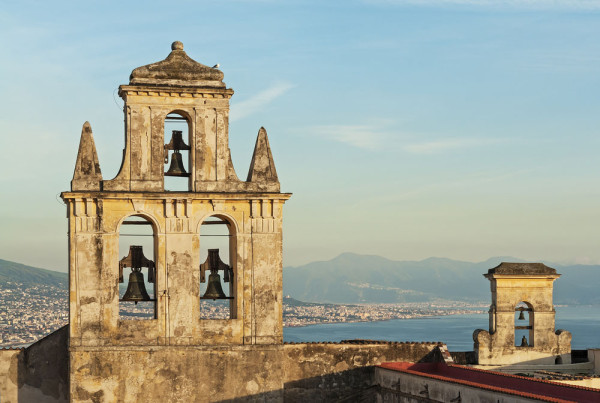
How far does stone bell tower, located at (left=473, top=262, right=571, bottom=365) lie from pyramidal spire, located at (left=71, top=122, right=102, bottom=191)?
391 inches

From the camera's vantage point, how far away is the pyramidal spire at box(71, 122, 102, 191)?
19.7 metres

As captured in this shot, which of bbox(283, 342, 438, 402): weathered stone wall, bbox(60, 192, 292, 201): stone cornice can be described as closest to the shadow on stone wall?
bbox(60, 192, 292, 201): stone cornice

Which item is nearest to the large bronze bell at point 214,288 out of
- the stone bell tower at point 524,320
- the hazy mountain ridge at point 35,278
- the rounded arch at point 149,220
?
the rounded arch at point 149,220

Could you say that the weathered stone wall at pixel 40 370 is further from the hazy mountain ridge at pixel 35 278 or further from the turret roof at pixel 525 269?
the hazy mountain ridge at pixel 35 278

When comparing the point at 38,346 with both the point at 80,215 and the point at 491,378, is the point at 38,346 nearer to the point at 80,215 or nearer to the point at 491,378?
the point at 80,215

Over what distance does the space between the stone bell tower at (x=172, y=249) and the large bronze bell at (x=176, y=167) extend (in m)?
0.02

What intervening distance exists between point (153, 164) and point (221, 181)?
4.61 ft

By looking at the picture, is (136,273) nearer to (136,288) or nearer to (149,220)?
(136,288)

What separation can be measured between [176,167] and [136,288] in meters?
2.62

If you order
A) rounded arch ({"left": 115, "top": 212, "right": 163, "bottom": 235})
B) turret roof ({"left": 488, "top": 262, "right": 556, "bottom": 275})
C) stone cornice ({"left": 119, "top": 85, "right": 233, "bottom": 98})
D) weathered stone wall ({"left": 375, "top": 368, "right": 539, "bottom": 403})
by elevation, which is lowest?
weathered stone wall ({"left": 375, "top": 368, "right": 539, "bottom": 403})

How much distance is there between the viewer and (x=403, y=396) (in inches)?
769

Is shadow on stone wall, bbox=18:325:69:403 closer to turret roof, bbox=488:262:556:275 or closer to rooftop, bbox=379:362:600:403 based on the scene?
rooftop, bbox=379:362:600:403

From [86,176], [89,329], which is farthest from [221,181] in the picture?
[89,329]

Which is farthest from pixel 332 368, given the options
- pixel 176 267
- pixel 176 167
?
pixel 176 167
